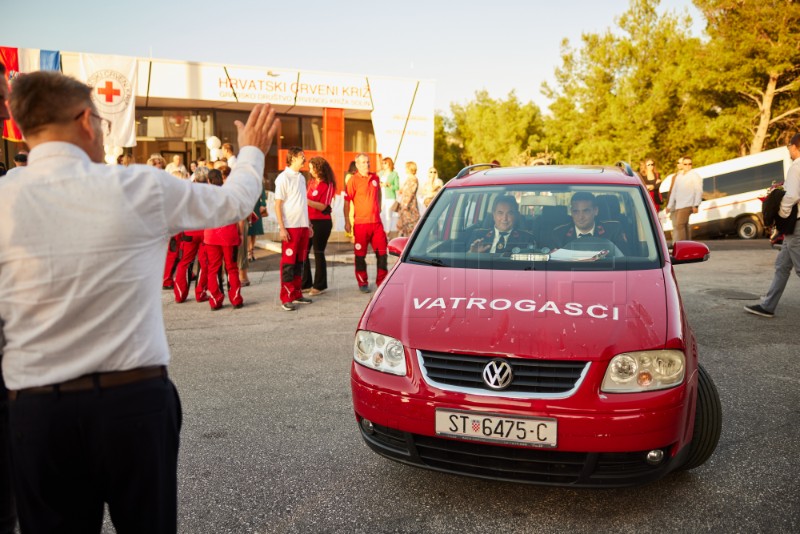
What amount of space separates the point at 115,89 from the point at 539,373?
1602 cm

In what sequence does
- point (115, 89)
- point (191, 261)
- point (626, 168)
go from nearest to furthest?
point (626, 168) < point (191, 261) < point (115, 89)

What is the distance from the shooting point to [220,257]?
25.5ft

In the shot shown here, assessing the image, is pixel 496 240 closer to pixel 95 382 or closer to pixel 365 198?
pixel 95 382

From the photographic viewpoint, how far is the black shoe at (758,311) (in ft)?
23.4

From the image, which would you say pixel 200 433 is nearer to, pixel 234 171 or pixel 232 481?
pixel 232 481

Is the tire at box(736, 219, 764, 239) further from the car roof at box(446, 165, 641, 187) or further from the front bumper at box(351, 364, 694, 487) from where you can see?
the front bumper at box(351, 364, 694, 487)

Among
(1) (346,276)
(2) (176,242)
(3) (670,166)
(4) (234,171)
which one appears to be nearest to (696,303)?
(1) (346,276)

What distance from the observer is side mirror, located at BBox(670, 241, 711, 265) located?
4129 millimetres

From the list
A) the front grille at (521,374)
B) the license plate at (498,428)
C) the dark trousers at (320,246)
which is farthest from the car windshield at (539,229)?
the dark trousers at (320,246)

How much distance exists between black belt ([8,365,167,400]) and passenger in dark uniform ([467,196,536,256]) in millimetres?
2538

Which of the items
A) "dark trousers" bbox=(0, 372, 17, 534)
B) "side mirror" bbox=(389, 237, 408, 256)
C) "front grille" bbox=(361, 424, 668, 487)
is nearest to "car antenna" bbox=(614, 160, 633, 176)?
"side mirror" bbox=(389, 237, 408, 256)

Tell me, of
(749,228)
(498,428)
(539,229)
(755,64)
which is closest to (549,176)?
(539,229)

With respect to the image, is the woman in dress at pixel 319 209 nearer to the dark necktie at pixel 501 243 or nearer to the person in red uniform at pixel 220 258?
the person in red uniform at pixel 220 258

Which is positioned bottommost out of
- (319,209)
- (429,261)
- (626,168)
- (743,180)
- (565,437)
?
(565,437)
